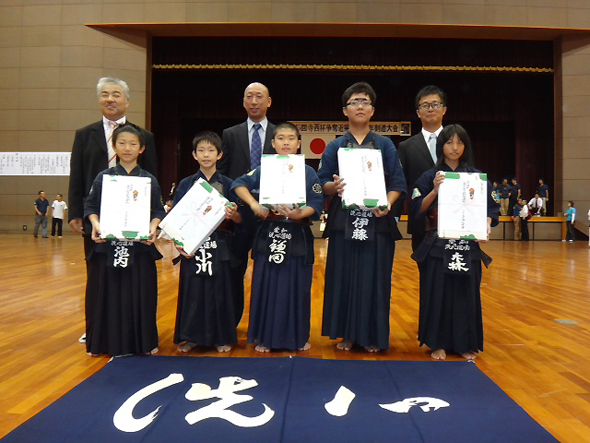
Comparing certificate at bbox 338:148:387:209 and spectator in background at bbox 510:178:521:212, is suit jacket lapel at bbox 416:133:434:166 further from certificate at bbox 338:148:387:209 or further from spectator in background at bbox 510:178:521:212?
spectator in background at bbox 510:178:521:212

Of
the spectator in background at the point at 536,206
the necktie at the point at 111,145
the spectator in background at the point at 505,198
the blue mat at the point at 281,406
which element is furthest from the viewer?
the spectator in background at the point at 505,198

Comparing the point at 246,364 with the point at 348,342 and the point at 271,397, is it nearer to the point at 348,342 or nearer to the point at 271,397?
the point at 271,397

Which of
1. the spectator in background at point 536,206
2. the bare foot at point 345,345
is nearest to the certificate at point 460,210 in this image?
the bare foot at point 345,345

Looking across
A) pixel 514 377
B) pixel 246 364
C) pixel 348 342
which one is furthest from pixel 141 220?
pixel 514 377

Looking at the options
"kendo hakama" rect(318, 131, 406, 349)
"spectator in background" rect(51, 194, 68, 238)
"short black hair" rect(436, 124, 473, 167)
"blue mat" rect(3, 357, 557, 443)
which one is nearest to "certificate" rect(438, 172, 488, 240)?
"short black hair" rect(436, 124, 473, 167)

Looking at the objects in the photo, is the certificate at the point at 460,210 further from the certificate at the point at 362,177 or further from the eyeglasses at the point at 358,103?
the eyeglasses at the point at 358,103

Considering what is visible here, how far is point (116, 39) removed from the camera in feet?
40.9

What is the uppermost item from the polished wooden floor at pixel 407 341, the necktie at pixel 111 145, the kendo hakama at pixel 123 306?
the necktie at pixel 111 145

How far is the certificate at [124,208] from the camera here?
2.47 m

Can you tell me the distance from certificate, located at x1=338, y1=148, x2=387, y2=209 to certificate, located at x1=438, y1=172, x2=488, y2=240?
331mm

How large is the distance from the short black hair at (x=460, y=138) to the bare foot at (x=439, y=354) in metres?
1.10

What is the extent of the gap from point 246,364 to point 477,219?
1501 millimetres

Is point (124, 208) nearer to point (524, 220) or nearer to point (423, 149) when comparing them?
point (423, 149)

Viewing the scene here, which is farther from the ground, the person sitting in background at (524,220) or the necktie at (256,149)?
the necktie at (256,149)
